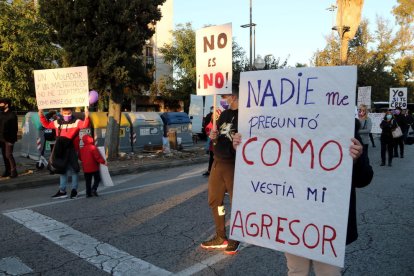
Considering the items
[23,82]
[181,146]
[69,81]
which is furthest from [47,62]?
[69,81]

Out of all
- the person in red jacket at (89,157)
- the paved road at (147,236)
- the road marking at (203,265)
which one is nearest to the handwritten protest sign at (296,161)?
the road marking at (203,265)

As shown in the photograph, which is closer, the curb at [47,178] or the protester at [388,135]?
the curb at [47,178]

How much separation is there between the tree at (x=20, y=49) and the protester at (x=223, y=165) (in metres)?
15.2

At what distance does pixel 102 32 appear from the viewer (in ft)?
38.5

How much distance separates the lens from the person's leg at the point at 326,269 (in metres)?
2.83

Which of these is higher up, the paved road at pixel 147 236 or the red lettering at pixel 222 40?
the red lettering at pixel 222 40

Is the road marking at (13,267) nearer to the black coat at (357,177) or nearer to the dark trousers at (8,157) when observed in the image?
the black coat at (357,177)

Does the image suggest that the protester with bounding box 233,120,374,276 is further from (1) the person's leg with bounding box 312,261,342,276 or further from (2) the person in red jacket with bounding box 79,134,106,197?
(2) the person in red jacket with bounding box 79,134,106,197

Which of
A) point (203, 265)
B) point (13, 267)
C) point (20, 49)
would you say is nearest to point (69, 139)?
point (13, 267)

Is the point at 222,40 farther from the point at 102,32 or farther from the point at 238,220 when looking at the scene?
the point at 102,32

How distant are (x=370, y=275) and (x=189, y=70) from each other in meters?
28.6

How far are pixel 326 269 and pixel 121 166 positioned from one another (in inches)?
371

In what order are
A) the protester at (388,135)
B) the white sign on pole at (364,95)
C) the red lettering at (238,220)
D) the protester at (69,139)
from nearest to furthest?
the red lettering at (238,220), the protester at (69,139), the protester at (388,135), the white sign on pole at (364,95)

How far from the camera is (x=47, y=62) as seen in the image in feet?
61.8
